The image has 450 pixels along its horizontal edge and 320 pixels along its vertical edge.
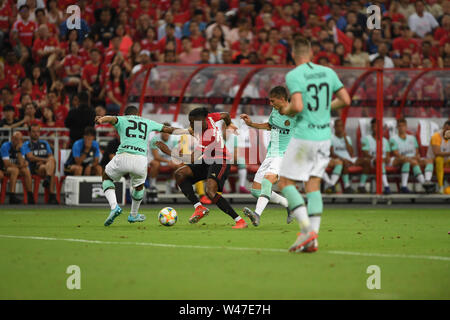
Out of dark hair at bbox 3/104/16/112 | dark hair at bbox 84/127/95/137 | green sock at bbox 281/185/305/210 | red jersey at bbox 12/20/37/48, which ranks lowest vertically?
green sock at bbox 281/185/305/210

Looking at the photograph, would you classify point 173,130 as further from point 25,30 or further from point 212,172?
point 25,30

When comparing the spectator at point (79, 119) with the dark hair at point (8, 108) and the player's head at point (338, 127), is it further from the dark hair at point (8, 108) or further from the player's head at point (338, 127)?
the player's head at point (338, 127)

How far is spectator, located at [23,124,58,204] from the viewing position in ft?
62.8

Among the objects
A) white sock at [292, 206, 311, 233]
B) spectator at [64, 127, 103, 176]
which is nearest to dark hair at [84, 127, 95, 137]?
spectator at [64, 127, 103, 176]

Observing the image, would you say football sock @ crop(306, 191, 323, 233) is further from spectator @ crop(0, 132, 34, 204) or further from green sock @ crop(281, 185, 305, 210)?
spectator @ crop(0, 132, 34, 204)

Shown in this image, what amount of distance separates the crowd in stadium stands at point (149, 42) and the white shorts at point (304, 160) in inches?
418

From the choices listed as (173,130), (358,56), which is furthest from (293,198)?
(358,56)

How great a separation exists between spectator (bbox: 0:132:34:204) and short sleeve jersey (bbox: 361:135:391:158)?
8009 mm

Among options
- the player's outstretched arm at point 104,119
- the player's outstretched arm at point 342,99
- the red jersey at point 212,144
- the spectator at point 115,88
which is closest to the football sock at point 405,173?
the spectator at point 115,88

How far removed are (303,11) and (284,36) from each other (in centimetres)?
143

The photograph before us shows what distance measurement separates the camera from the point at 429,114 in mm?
21344

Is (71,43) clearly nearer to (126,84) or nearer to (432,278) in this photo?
(126,84)

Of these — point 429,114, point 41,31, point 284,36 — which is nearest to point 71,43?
point 41,31

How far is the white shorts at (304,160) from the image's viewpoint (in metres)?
8.90
